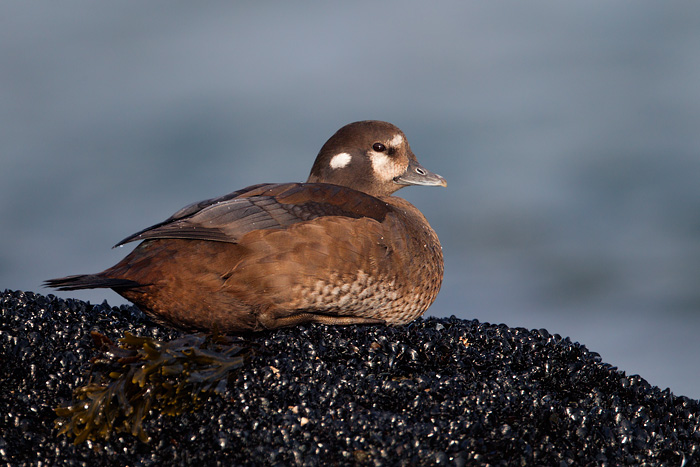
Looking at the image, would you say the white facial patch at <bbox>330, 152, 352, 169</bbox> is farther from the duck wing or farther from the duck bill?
the duck wing

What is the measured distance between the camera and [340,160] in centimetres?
573

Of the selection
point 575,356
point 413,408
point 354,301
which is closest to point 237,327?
point 354,301

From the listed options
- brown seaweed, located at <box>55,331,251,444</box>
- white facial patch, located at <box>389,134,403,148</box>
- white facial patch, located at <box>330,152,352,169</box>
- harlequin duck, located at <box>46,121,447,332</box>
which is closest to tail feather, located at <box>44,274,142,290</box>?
harlequin duck, located at <box>46,121,447,332</box>

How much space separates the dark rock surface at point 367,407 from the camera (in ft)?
10.1

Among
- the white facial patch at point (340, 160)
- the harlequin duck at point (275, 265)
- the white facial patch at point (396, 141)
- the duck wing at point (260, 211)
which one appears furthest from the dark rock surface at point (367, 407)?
the white facial patch at point (396, 141)

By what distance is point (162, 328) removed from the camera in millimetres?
4496

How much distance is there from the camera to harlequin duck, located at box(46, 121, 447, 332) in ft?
14.1

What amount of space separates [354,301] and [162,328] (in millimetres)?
1179

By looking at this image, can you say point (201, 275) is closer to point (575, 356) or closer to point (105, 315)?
point (105, 315)

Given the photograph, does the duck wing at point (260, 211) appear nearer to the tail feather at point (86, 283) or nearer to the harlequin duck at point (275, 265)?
the harlequin duck at point (275, 265)

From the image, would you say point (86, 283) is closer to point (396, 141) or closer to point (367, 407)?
point (367, 407)

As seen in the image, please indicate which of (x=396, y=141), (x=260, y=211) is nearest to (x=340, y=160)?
(x=396, y=141)

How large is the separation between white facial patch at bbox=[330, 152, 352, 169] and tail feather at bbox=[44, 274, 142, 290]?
2063mm

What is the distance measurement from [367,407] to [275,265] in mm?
1206
